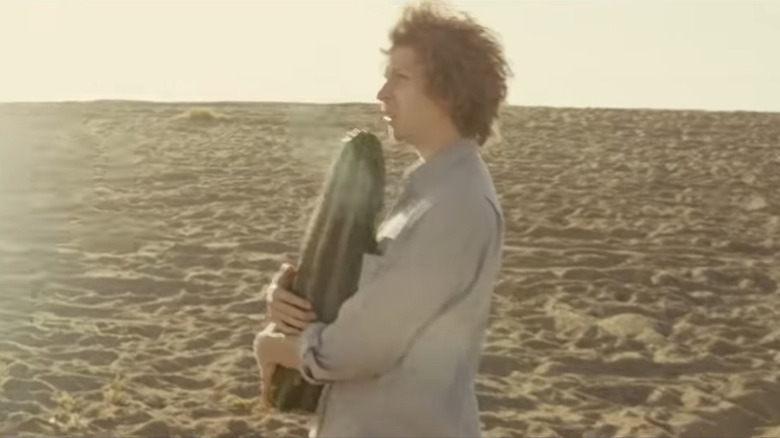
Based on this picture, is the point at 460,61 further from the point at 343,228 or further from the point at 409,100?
the point at 343,228

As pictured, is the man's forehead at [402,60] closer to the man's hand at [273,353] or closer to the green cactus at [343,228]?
the green cactus at [343,228]

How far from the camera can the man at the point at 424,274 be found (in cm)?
270

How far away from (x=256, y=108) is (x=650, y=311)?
2090cm

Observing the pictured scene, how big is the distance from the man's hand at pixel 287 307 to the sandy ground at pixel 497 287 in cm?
365

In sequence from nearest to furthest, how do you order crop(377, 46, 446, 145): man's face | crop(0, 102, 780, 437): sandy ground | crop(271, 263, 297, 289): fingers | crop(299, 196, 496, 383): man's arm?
crop(299, 196, 496, 383): man's arm, crop(377, 46, 446, 145): man's face, crop(271, 263, 297, 289): fingers, crop(0, 102, 780, 437): sandy ground

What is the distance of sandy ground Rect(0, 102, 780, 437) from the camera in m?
7.02

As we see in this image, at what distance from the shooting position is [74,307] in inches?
365

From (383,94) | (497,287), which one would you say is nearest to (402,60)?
(383,94)

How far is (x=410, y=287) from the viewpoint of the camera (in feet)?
8.79

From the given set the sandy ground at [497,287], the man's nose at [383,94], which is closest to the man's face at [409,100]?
the man's nose at [383,94]

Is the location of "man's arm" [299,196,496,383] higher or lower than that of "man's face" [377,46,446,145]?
lower

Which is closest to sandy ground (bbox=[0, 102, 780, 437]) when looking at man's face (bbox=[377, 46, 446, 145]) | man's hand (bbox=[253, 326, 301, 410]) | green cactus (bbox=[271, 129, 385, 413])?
man's hand (bbox=[253, 326, 301, 410])

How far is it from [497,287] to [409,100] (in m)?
7.22

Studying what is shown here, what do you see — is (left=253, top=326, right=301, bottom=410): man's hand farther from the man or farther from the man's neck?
the man's neck
